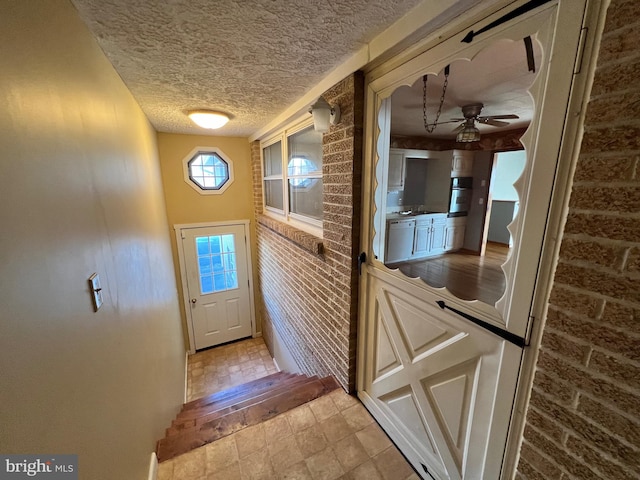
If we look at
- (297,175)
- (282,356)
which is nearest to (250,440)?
(282,356)

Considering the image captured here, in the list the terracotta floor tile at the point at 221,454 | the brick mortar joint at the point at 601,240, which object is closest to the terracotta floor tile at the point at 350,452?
the terracotta floor tile at the point at 221,454

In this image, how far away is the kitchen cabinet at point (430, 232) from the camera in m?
3.40

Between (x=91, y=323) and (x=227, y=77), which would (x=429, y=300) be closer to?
(x=91, y=323)

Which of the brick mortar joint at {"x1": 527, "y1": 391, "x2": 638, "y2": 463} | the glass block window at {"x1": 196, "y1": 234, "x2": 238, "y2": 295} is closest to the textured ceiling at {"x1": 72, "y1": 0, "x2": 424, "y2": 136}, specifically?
the brick mortar joint at {"x1": 527, "y1": 391, "x2": 638, "y2": 463}

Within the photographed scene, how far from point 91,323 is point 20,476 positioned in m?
0.43

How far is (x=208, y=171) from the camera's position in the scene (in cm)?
375

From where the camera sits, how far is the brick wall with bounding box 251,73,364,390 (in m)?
1.52

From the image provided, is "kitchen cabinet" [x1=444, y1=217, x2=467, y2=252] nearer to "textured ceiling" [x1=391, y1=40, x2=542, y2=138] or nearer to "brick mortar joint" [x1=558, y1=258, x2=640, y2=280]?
"textured ceiling" [x1=391, y1=40, x2=542, y2=138]

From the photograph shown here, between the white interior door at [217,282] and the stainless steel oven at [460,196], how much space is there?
3.35 metres

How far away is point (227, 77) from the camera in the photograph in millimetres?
1606

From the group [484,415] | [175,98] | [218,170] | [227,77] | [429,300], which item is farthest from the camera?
[218,170]

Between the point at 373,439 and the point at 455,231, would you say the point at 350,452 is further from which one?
the point at 455,231

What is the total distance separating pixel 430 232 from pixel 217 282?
134 inches

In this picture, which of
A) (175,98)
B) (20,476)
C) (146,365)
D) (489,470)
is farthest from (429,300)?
(175,98)
